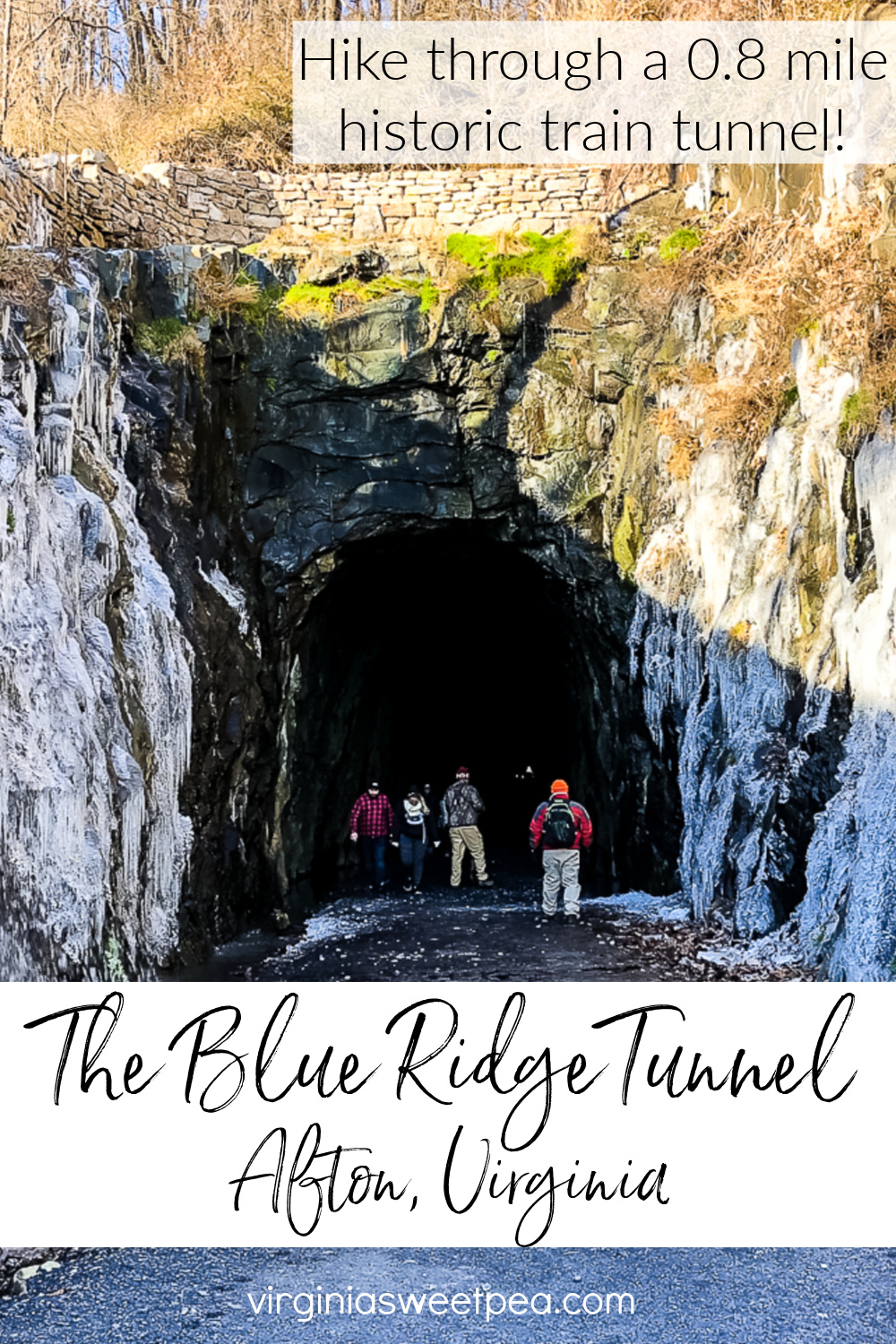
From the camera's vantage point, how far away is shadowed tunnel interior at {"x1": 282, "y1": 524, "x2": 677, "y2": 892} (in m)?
11.9

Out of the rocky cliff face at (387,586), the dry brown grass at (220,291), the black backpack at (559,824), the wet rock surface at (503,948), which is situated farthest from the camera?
the dry brown grass at (220,291)

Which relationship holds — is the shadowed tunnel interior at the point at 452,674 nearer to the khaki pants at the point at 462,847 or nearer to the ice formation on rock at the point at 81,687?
the khaki pants at the point at 462,847

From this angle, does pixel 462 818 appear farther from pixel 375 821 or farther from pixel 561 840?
pixel 561 840

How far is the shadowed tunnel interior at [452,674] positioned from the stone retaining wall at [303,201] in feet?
12.5

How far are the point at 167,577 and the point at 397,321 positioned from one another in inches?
147

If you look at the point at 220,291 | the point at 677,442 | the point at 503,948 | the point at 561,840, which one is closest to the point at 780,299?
the point at 677,442

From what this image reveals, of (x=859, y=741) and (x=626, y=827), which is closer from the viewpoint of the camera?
(x=859, y=741)

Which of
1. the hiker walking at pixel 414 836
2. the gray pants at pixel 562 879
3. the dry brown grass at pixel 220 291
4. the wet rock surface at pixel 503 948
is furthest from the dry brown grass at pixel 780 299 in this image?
the hiker walking at pixel 414 836

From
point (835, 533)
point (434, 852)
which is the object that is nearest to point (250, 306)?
point (835, 533)

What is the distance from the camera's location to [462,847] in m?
13.0

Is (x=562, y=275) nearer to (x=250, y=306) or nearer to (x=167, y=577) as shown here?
(x=250, y=306)

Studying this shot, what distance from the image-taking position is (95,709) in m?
7.97

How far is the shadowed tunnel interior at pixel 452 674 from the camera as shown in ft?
39.1

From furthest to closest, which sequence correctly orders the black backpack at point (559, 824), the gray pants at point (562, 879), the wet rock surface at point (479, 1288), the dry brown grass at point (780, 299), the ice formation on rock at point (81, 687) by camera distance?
the gray pants at point (562, 879), the black backpack at point (559, 824), the dry brown grass at point (780, 299), the ice formation on rock at point (81, 687), the wet rock surface at point (479, 1288)
